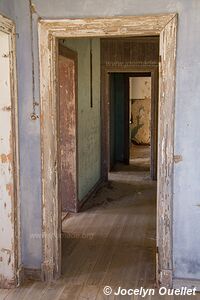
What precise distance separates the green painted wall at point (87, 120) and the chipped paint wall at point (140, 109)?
5.39 m

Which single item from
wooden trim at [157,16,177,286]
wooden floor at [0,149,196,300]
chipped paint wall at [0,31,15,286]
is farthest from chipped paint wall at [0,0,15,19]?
wooden floor at [0,149,196,300]

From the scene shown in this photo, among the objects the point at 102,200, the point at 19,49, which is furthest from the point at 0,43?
the point at 102,200

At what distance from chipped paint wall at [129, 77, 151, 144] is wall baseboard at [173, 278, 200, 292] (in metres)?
9.20

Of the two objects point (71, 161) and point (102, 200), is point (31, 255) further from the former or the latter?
point (102, 200)

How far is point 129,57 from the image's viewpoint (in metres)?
7.07

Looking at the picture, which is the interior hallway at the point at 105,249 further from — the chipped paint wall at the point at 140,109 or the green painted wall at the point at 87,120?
the chipped paint wall at the point at 140,109

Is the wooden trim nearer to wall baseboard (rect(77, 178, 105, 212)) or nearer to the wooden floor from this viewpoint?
the wooden floor

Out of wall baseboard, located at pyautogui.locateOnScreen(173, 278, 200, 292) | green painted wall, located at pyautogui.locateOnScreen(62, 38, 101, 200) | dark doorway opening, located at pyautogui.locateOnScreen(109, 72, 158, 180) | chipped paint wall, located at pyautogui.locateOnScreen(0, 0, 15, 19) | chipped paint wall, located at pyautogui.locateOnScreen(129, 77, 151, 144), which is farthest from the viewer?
chipped paint wall, located at pyautogui.locateOnScreen(129, 77, 151, 144)

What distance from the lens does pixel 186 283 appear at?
3.23 metres

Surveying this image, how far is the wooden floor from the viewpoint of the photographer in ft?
10.8

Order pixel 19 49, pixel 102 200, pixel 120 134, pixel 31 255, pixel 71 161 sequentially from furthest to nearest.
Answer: pixel 120 134 < pixel 102 200 < pixel 71 161 < pixel 31 255 < pixel 19 49

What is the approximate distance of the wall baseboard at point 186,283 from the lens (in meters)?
3.22

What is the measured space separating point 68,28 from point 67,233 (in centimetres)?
243

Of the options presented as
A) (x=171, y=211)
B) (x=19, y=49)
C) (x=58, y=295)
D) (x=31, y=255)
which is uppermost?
(x=19, y=49)
